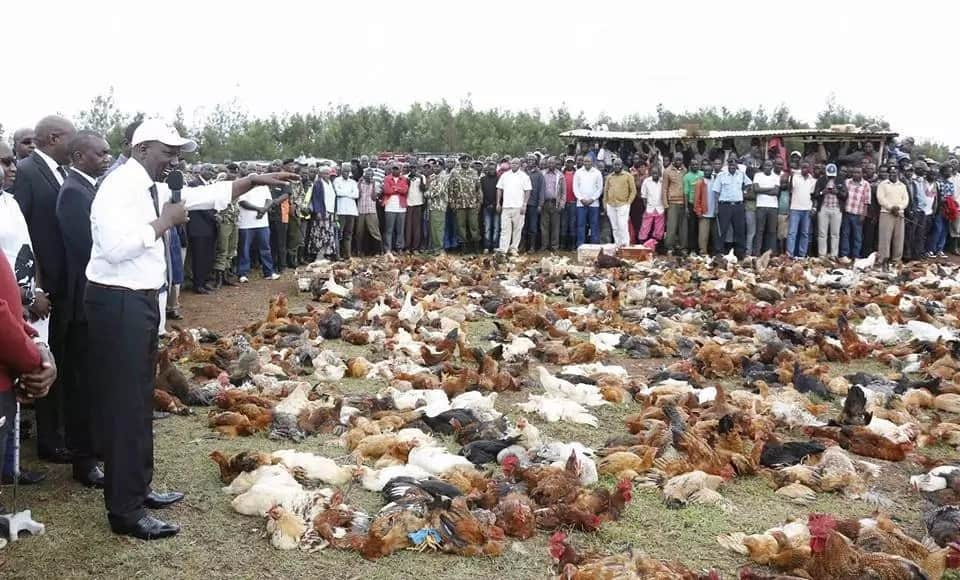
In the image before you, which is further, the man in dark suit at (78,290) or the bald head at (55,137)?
the bald head at (55,137)

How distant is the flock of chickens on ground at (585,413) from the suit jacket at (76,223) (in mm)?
1653

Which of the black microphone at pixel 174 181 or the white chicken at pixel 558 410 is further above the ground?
the black microphone at pixel 174 181

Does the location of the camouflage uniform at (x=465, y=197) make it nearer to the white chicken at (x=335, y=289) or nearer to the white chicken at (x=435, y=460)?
the white chicken at (x=335, y=289)

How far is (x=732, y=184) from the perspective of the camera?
18844mm

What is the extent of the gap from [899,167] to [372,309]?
14.4 meters

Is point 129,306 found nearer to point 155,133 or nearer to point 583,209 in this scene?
point 155,133

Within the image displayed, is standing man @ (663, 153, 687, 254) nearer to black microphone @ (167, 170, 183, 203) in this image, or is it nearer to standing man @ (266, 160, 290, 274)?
standing man @ (266, 160, 290, 274)

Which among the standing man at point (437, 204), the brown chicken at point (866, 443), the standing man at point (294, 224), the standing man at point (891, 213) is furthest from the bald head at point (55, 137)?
the standing man at point (891, 213)

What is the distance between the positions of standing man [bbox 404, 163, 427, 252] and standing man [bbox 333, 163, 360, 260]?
141cm

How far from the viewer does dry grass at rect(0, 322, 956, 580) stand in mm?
4898

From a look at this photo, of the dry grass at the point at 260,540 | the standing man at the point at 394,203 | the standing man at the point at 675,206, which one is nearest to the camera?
the dry grass at the point at 260,540

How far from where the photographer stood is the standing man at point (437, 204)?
1991 centimetres

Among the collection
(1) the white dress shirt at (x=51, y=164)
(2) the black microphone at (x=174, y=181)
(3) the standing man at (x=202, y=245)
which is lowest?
(3) the standing man at (x=202, y=245)

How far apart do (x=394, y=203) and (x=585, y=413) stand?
12412 mm
